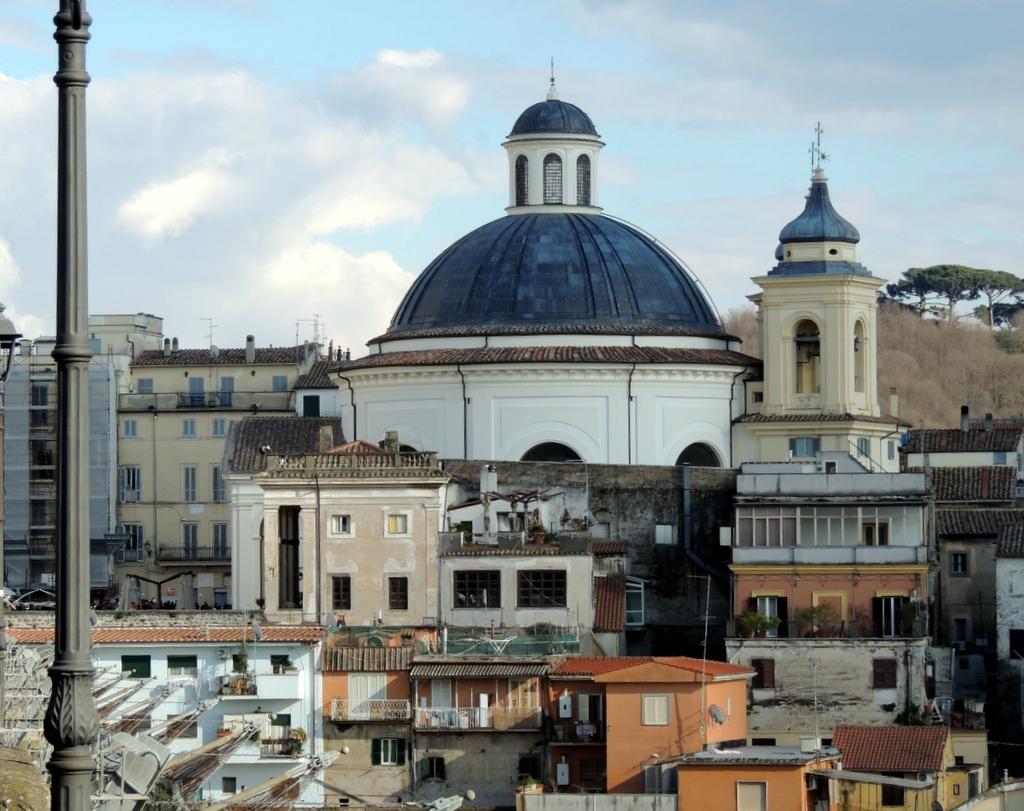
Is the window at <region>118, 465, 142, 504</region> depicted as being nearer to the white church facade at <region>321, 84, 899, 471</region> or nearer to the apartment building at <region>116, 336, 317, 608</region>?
the apartment building at <region>116, 336, 317, 608</region>

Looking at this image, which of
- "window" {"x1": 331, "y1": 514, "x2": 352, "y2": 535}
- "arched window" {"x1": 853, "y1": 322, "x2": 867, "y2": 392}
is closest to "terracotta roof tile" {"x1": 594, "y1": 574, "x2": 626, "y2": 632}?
"window" {"x1": 331, "y1": 514, "x2": 352, "y2": 535}

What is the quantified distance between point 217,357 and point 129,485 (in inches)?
247

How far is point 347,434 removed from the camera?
6925 cm

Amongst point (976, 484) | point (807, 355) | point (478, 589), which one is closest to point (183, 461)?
point (807, 355)

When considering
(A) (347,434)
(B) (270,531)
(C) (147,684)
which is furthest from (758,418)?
(C) (147,684)

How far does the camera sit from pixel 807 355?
6950 cm

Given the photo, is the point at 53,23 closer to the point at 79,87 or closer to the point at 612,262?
the point at 79,87

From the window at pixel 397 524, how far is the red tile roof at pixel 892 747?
1127 cm

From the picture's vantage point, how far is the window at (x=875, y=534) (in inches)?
2218

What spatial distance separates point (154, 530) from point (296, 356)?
27.7ft

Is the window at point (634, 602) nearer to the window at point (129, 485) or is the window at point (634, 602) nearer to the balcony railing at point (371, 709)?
the balcony railing at point (371, 709)

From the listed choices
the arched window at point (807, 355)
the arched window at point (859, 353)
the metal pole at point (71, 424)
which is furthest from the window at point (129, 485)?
the metal pole at point (71, 424)

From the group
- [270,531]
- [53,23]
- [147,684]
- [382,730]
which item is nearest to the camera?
[53,23]

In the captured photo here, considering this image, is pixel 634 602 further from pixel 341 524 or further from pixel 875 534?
pixel 341 524
